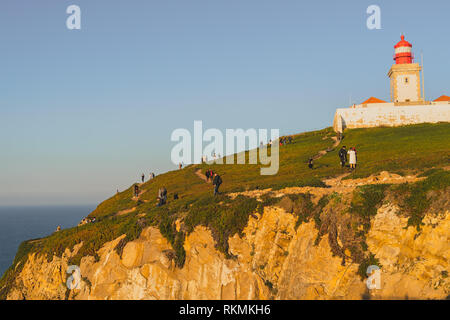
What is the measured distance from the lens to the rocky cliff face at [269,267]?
20.5 m

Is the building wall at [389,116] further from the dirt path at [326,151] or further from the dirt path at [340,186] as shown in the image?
the dirt path at [340,186]

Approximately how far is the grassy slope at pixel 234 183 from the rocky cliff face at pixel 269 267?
0.90 meters

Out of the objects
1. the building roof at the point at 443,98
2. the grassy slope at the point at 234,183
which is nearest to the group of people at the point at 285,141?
the grassy slope at the point at 234,183

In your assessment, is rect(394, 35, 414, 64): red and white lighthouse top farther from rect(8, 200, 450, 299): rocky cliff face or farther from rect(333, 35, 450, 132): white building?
rect(8, 200, 450, 299): rocky cliff face

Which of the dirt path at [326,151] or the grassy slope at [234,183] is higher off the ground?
the dirt path at [326,151]

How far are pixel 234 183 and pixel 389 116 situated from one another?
35.8 m

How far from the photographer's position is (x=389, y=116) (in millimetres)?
67500

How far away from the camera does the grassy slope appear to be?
27734 millimetres

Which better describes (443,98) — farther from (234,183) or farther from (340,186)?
(340,186)

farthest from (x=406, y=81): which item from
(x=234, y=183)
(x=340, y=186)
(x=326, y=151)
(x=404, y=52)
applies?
(x=340, y=186)

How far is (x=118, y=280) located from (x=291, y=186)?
1353 centimetres

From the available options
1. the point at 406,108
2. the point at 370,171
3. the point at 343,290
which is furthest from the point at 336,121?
the point at 343,290

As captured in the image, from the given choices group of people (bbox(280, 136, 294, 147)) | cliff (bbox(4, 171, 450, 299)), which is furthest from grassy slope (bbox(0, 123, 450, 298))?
group of people (bbox(280, 136, 294, 147))

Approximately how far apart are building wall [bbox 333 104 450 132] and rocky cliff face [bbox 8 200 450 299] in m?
45.5
